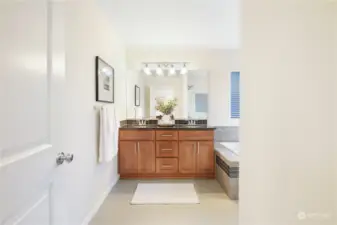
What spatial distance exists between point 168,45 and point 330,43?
384cm

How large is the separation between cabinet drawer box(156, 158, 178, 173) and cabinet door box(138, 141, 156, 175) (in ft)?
0.22

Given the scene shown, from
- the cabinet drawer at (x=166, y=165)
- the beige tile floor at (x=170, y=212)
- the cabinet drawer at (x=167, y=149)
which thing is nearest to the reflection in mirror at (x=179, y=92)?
the cabinet drawer at (x=167, y=149)

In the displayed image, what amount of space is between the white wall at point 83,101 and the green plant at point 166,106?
1.72 metres

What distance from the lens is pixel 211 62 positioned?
5.22m

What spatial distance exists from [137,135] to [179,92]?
1.22 m

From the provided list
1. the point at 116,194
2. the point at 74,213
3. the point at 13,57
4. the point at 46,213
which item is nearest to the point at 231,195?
the point at 116,194

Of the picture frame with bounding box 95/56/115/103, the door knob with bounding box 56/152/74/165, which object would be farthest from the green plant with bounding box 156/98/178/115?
the door knob with bounding box 56/152/74/165

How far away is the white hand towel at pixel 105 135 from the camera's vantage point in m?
3.20

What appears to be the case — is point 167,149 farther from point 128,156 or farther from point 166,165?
point 128,156

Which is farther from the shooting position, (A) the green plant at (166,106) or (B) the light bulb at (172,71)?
(B) the light bulb at (172,71)

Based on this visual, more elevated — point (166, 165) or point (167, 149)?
point (167, 149)

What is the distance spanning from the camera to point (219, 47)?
509cm

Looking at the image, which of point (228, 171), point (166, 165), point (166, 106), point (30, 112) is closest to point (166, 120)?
point (166, 106)

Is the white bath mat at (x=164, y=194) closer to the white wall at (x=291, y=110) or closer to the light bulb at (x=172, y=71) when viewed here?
the white wall at (x=291, y=110)
